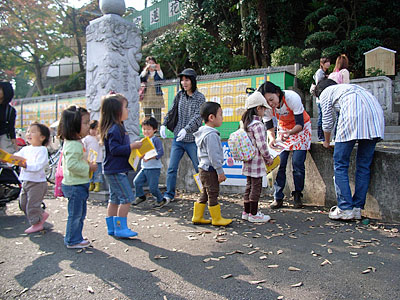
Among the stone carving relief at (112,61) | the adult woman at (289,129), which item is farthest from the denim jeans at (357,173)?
the stone carving relief at (112,61)

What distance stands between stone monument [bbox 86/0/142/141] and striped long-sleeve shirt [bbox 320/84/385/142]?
389 centimetres

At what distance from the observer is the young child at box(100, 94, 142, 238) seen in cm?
379

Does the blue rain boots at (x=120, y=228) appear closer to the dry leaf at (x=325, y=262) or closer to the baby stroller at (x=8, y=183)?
the dry leaf at (x=325, y=262)

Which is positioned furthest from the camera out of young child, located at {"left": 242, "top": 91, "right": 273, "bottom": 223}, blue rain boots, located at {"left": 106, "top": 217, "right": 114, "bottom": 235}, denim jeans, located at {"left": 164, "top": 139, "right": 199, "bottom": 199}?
denim jeans, located at {"left": 164, "top": 139, "right": 199, "bottom": 199}

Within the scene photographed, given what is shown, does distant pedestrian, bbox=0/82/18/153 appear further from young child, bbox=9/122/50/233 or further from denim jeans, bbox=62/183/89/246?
denim jeans, bbox=62/183/89/246

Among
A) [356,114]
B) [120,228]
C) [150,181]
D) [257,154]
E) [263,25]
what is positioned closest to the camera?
[120,228]

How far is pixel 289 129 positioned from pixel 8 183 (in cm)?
432

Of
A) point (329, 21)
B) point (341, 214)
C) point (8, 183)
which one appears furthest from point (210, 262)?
point (329, 21)

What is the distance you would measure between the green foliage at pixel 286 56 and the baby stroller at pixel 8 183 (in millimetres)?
10971

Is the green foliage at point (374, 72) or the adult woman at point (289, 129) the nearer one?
the adult woman at point (289, 129)

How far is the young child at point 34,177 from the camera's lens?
432 centimetres

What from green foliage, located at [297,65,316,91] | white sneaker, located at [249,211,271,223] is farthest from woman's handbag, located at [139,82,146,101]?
green foliage, located at [297,65,316,91]

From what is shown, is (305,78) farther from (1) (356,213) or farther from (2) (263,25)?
(1) (356,213)

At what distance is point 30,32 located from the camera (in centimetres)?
2212
